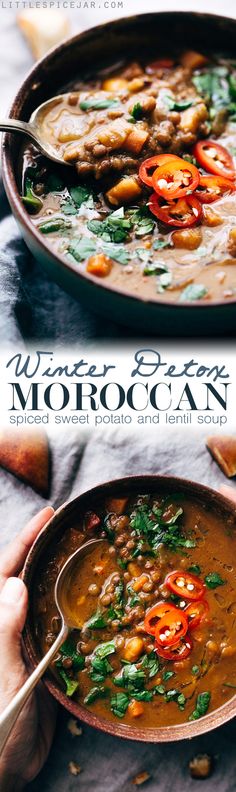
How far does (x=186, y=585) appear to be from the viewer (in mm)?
4184

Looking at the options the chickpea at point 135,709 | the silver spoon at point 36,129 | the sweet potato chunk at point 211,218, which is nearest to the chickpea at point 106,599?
the chickpea at point 135,709

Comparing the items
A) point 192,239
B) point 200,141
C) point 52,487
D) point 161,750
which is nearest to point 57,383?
point 52,487

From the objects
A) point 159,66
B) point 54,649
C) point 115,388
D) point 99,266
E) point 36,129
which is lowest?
point 54,649

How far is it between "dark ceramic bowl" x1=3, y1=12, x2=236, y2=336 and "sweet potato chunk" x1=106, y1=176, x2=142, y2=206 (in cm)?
36

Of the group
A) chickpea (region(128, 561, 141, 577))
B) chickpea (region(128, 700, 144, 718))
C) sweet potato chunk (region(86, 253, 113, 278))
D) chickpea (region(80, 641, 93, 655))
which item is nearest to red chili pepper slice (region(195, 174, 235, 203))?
sweet potato chunk (region(86, 253, 113, 278))

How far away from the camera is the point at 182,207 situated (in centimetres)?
426

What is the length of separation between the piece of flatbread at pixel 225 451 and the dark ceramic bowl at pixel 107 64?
48 cm

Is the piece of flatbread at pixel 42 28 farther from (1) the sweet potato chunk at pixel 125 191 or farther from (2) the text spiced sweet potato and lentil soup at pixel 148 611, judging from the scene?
(2) the text spiced sweet potato and lentil soup at pixel 148 611

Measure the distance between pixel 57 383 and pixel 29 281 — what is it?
0.51m

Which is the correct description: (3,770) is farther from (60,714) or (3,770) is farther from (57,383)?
(57,383)

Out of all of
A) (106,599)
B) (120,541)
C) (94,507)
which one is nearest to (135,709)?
(106,599)

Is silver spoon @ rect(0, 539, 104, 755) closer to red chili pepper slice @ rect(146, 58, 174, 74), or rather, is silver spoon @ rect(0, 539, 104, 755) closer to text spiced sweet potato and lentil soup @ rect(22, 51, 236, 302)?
text spiced sweet potato and lentil soup @ rect(22, 51, 236, 302)

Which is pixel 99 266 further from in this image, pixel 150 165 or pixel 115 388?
pixel 115 388

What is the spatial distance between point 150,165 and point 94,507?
4.84 feet
